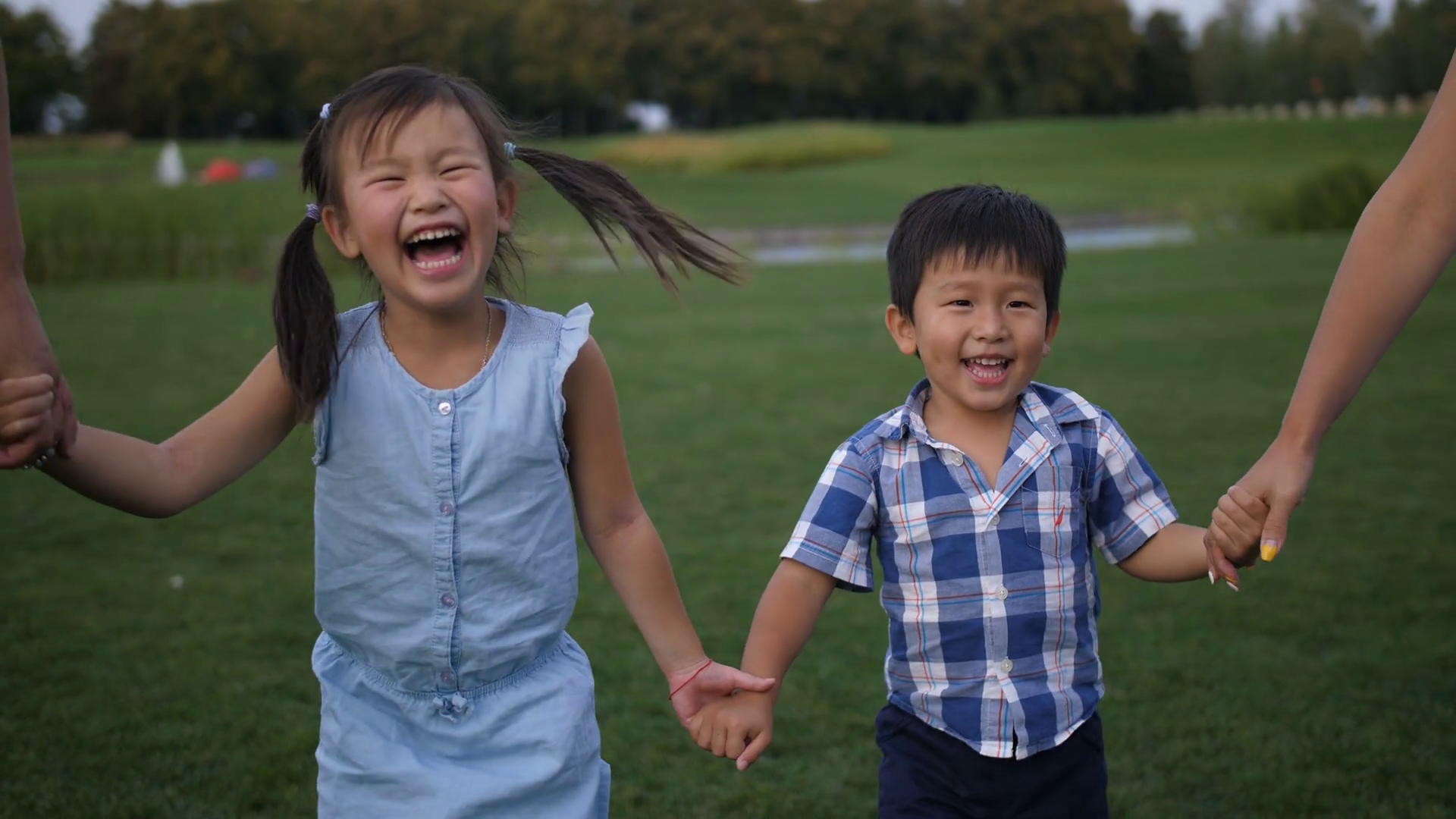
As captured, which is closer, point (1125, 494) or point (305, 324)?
point (305, 324)

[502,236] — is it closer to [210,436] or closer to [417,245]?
[417,245]

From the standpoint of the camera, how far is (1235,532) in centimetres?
228

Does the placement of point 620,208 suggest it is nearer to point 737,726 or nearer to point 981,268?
point 981,268

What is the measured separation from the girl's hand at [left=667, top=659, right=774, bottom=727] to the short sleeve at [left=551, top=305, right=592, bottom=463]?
1.42 feet

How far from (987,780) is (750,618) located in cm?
256

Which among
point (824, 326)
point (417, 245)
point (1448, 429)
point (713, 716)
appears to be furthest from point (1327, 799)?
point (824, 326)

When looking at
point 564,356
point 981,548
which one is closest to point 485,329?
point 564,356

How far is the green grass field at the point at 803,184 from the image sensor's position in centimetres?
2027

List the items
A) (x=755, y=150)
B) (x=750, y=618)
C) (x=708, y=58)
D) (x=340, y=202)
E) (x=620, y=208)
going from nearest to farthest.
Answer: (x=340, y=202)
(x=620, y=208)
(x=750, y=618)
(x=755, y=150)
(x=708, y=58)

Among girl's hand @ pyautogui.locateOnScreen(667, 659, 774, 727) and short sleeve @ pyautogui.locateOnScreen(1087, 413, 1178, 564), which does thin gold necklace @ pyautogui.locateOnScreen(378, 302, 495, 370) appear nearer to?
girl's hand @ pyautogui.locateOnScreen(667, 659, 774, 727)

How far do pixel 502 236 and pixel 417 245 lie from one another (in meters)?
0.29

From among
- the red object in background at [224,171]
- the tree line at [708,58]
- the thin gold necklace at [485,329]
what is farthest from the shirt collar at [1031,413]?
the tree line at [708,58]

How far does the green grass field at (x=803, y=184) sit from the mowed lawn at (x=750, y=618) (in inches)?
414

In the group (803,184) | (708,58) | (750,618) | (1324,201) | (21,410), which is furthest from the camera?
(708,58)
